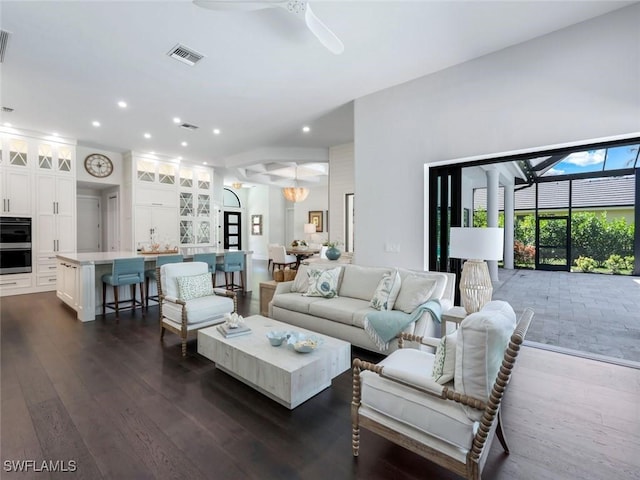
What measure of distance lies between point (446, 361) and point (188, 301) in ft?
9.88

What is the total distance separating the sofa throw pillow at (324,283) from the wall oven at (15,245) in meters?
6.21

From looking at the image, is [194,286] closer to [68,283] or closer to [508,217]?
[68,283]

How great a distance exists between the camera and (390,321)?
9.77ft

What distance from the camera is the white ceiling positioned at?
2781 millimetres

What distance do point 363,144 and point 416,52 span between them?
1.46 meters

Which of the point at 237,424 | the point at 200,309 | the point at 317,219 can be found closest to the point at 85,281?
the point at 200,309

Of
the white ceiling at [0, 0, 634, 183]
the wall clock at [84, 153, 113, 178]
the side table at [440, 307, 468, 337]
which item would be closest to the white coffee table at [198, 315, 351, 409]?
the side table at [440, 307, 468, 337]

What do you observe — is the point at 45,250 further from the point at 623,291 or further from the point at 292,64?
the point at 623,291

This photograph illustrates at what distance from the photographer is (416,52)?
11.3 feet

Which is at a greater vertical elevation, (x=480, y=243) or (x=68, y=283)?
(x=480, y=243)

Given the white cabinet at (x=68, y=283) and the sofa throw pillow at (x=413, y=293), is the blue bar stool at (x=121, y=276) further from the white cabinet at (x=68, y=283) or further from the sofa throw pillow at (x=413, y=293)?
the sofa throw pillow at (x=413, y=293)

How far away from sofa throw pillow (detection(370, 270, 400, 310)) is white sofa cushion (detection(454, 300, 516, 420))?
5.99 feet

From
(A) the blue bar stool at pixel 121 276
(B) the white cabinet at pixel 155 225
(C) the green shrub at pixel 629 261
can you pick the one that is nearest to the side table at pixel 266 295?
(A) the blue bar stool at pixel 121 276

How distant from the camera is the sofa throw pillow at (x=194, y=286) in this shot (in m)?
3.63
